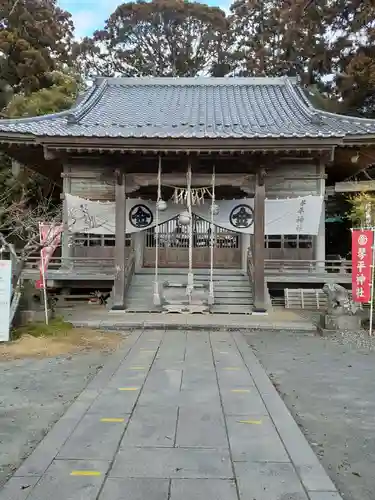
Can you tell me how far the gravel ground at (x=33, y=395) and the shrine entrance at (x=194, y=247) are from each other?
25.1ft

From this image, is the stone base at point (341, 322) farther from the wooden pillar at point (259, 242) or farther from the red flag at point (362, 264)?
the wooden pillar at point (259, 242)

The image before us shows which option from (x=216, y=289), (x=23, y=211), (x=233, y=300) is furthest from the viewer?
(x=23, y=211)

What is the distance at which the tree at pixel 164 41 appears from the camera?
32281 mm

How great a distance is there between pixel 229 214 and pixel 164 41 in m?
25.8

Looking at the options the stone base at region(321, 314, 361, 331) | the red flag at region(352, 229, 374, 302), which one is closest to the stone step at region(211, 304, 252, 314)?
the stone base at region(321, 314, 361, 331)

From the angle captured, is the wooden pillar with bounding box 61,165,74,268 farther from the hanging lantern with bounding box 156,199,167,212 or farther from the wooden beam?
the wooden beam

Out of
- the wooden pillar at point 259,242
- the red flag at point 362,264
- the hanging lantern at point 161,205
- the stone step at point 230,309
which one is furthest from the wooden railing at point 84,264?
the red flag at point 362,264

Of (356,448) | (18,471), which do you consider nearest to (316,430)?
(356,448)

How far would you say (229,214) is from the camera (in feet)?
39.1

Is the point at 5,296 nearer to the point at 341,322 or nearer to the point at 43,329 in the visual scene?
the point at 43,329

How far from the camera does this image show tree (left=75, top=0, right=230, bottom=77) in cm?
3228

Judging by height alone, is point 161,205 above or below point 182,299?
above

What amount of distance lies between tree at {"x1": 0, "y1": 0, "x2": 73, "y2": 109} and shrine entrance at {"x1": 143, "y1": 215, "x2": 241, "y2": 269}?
39.5 feet

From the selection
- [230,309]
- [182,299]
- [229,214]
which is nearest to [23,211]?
[182,299]
